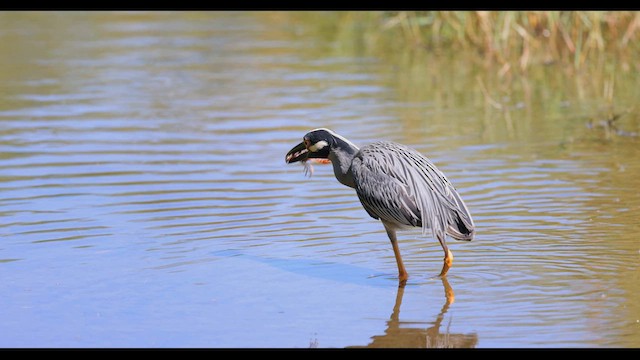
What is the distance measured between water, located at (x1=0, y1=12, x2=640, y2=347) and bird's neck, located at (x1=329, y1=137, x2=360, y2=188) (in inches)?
25.1

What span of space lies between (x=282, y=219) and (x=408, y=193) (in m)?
2.15

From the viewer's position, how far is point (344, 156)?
8094mm

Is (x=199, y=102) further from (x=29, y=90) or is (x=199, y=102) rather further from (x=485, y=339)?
Answer: (x=485, y=339)

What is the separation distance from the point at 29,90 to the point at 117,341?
10.7 meters

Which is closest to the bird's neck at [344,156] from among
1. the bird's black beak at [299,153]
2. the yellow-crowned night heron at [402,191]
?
the yellow-crowned night heron at [402,191]

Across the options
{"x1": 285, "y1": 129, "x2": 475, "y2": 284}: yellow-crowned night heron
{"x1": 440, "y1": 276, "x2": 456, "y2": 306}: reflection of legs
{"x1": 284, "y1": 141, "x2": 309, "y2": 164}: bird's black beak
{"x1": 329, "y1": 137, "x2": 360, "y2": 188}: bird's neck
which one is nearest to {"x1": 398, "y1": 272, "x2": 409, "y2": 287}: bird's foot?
{"x1": 285, "y1": 129, "x2": 475, "y2": 284}: yellow-crowned night heron

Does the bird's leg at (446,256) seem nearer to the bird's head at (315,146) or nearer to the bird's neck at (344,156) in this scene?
the bird's neck at (344,156)

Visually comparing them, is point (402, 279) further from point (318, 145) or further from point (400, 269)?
point (318, 145)

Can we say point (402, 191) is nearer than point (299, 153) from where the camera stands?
Yes

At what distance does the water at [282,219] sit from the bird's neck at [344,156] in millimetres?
639

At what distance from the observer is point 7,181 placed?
1134 centimetres

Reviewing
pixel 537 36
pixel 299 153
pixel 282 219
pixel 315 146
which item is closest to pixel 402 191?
pixel 315 146

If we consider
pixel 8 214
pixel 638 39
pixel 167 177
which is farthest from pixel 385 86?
pixel 8 214

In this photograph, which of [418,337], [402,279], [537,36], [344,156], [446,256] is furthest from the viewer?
[537,36]
